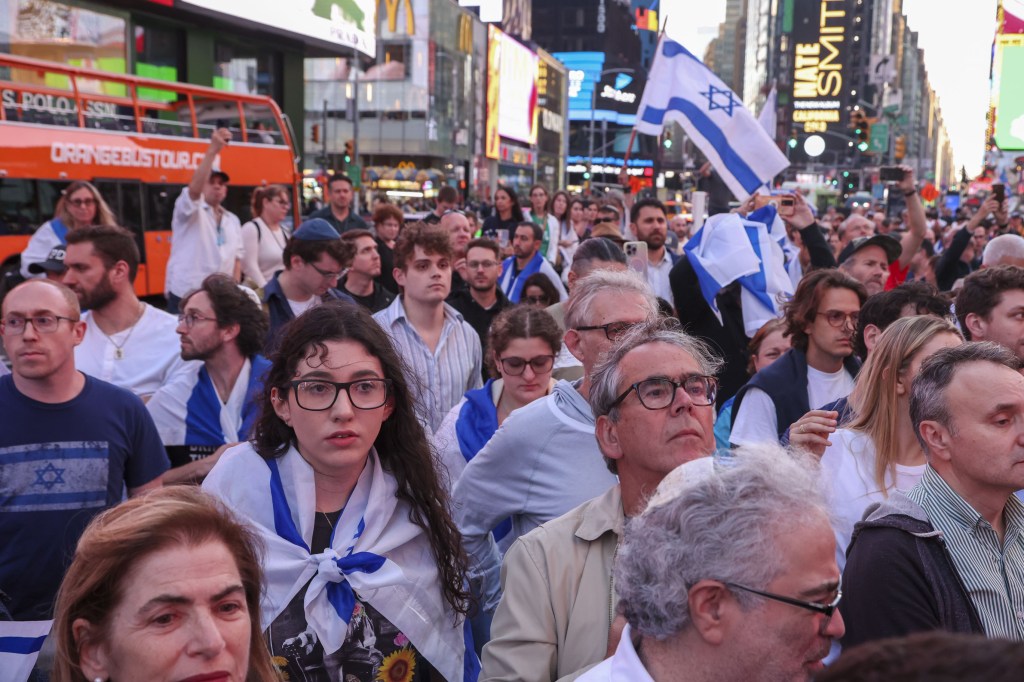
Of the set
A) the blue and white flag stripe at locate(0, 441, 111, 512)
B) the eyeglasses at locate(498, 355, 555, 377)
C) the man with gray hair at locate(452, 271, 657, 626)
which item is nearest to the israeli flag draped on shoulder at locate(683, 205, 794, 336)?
the eyeglasses at locate(498, 355, 555, 377)

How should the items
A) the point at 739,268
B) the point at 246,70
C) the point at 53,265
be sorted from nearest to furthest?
the point at 53,265 → the point at 739,268 → the point at 246,70

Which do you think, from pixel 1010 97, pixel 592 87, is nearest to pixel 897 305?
pixel 1010 97

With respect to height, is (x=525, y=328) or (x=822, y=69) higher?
(x=822, y=69)

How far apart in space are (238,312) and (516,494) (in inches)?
83.5

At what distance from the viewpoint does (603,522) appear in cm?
306

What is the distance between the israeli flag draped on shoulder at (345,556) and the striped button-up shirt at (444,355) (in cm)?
285

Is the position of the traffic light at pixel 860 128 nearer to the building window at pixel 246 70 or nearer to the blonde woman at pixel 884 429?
the building window at pixel 246 70

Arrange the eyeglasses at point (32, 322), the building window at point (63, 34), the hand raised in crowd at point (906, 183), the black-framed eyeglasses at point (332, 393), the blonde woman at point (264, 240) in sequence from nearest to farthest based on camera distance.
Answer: the black-framed eyeglasses at point (332, 393)
the eyeglasses at point (32, 322)
the hand raised in crowd at point (906, 183)
the blonde woman at point (264, 240)
the building window at point (63, 34)

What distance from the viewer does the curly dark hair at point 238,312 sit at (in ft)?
17.5

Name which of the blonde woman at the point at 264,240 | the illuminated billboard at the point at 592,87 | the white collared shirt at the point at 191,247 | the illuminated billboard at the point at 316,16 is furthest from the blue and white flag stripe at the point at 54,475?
the illuminated billboard at the point at 592,87

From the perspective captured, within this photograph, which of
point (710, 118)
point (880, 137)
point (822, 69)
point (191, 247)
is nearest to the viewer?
point (191, 247)

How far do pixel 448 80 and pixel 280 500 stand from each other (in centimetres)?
7822

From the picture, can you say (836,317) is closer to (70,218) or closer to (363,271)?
(363,271)

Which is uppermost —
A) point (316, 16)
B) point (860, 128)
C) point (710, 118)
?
point (316, 16)
